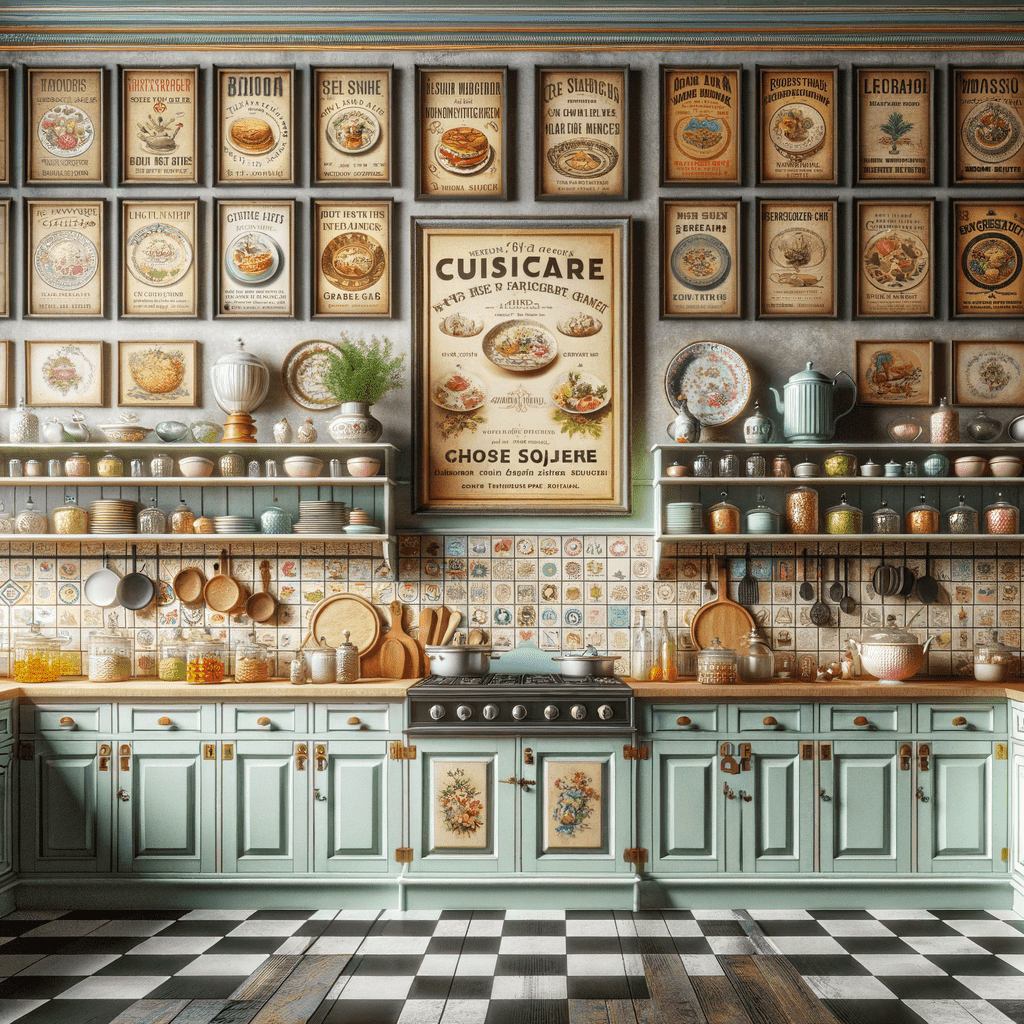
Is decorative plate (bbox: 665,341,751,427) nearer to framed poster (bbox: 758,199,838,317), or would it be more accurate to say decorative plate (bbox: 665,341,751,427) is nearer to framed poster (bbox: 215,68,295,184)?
framed poster (bbox: 758,199,838,317)

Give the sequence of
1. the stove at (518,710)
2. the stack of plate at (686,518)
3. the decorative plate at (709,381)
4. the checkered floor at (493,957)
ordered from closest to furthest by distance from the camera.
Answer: the checkered floor at (493,957) → the stove at (518,710) → the stack of plate at (686,518) → the decorative plate at (709,381)

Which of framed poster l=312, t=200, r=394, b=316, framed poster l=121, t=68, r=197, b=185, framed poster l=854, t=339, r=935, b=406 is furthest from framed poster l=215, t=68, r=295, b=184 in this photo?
framed poster l=854, t=339, r=935, b=406

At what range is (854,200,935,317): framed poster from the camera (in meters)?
4.63

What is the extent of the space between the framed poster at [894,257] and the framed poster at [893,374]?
7.8 inches

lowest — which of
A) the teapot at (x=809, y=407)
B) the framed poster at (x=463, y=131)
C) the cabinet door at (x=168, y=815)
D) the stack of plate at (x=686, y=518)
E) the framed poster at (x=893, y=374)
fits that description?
the cabinet door at (x=168, y=815)

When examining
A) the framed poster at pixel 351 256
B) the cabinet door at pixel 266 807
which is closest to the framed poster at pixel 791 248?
the framed poster at pixel 351 256

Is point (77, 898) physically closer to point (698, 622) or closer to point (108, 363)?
point (108, 363)

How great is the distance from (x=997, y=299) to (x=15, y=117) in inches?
217

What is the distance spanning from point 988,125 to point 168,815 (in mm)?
5533

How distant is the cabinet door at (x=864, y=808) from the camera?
3871mm

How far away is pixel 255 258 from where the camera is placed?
15.3ft

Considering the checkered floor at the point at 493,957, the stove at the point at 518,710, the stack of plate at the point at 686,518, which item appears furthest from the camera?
the stack of plate at the point at 686,518

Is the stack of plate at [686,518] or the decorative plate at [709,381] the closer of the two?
the stack of plate at [686,518]

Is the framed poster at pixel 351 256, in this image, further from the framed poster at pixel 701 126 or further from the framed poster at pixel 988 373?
the framed poster at pixel 988 373
